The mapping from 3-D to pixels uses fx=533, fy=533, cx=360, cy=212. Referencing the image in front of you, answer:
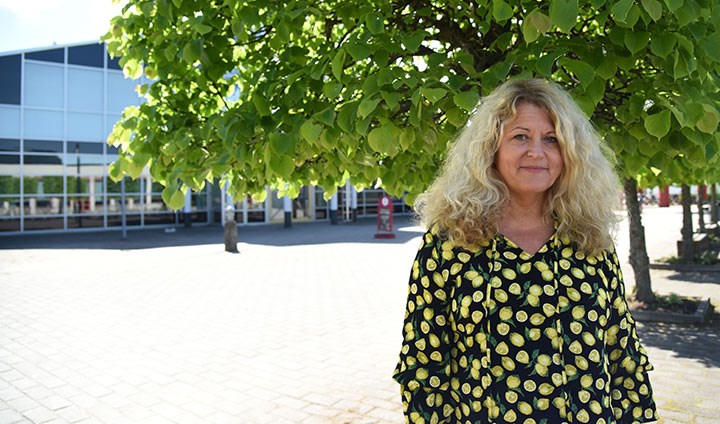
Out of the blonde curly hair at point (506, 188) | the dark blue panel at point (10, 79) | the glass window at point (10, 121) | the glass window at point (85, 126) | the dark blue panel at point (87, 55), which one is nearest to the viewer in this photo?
the blonde curly hair at point (506, 188)

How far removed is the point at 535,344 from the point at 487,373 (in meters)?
0.19

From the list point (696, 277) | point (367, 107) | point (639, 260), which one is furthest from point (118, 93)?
point (367, 107)

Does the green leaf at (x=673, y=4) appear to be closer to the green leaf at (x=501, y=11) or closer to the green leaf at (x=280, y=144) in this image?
the green leaf at (x=501, y=11)

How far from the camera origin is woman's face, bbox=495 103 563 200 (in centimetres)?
196

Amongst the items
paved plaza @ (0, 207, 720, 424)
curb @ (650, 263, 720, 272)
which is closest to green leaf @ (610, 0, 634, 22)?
paved plaza @ (0, 207, 720, 424)

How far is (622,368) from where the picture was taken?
2020 mm

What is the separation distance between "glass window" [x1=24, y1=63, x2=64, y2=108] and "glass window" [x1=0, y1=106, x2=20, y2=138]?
2.04 ft

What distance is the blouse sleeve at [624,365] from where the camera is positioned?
1994mm

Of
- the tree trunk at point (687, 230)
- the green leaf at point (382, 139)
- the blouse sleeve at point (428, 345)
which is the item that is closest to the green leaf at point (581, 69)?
the green leaf at point (382, 139)

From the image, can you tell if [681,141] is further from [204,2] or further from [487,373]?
[204,2]

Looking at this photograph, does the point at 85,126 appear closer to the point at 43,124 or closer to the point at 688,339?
the point at 43,124

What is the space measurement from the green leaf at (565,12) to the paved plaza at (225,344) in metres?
3.57

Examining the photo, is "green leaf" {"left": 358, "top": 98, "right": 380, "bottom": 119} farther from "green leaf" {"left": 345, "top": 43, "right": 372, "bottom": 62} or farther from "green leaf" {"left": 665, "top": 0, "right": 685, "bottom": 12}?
"green leaf" {"left": 665, "top": 0, "right": 685, "bottom": 12}

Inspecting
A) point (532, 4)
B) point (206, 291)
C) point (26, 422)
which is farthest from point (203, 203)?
point (532, 4)
